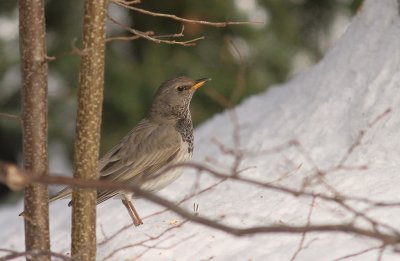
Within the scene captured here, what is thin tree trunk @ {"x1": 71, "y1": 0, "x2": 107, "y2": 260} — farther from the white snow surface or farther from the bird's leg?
the bird's leg

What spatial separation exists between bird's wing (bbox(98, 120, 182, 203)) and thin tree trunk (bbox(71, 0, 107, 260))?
125 cm

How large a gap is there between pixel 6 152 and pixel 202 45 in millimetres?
2877

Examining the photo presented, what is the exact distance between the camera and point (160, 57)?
30.0 feet

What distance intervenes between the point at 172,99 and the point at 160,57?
10.9ft

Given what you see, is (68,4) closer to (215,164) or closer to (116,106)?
(116,106)

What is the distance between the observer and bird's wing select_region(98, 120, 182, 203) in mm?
5465

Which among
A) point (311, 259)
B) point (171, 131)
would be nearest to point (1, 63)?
point (171, 131)

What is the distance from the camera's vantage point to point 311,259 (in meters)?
4.04

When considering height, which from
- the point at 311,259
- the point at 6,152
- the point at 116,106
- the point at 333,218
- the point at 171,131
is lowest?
the point at 311,259

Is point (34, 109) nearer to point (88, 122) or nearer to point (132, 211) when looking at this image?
point (88, 122)

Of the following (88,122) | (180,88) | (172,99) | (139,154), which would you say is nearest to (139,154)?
(139,154)

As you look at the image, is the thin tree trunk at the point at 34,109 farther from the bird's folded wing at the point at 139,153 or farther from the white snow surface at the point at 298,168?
the bird's folded wing at the point at 139,153

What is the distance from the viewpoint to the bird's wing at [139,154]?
5.46 m

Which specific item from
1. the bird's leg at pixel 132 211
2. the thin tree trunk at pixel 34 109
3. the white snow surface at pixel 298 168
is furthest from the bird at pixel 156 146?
the thin tree trunk at pixel 34 109
